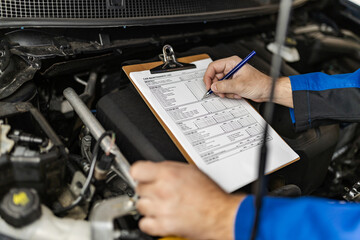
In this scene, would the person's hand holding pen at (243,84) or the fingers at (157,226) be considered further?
the person's hand holding pen at (243,84)

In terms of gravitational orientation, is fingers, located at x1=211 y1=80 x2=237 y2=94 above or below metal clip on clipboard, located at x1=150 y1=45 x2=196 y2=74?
below

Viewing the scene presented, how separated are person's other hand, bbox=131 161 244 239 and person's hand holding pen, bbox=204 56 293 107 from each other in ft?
1.14

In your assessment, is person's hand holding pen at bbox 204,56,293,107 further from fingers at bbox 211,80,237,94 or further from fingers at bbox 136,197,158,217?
fingers at bbox 136,197,158,217

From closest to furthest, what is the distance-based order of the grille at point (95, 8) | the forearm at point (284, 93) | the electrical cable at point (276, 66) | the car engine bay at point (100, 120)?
the electrical cable at point (276, 66) → the car engine bay at point (100, 120) → the grille at point (95, 8) → the forearm at point (284, 93)

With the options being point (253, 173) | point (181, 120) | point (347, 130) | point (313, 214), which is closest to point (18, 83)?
point (181, 120)

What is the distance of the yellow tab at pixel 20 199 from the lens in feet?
2.00

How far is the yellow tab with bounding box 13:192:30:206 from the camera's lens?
2.00 ft

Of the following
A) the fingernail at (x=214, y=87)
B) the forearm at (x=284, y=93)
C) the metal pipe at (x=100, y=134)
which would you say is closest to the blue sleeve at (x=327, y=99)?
the forearm at (x=284, y=93)

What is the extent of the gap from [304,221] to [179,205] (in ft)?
0.74

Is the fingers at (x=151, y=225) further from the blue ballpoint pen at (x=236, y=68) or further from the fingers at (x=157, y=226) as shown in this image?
the blue ballpoint pen at (x=236, y=68)

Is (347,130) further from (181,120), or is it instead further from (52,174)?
(52,174)


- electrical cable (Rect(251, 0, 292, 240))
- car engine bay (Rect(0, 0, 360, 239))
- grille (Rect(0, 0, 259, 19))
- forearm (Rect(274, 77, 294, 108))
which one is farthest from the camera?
forearm (Rect(274, 77, 294, 108))

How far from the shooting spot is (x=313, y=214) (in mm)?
606

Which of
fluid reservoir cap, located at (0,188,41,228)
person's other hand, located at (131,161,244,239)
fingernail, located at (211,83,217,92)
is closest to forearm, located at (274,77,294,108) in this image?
fingernail, located at (211,83,217,92)
